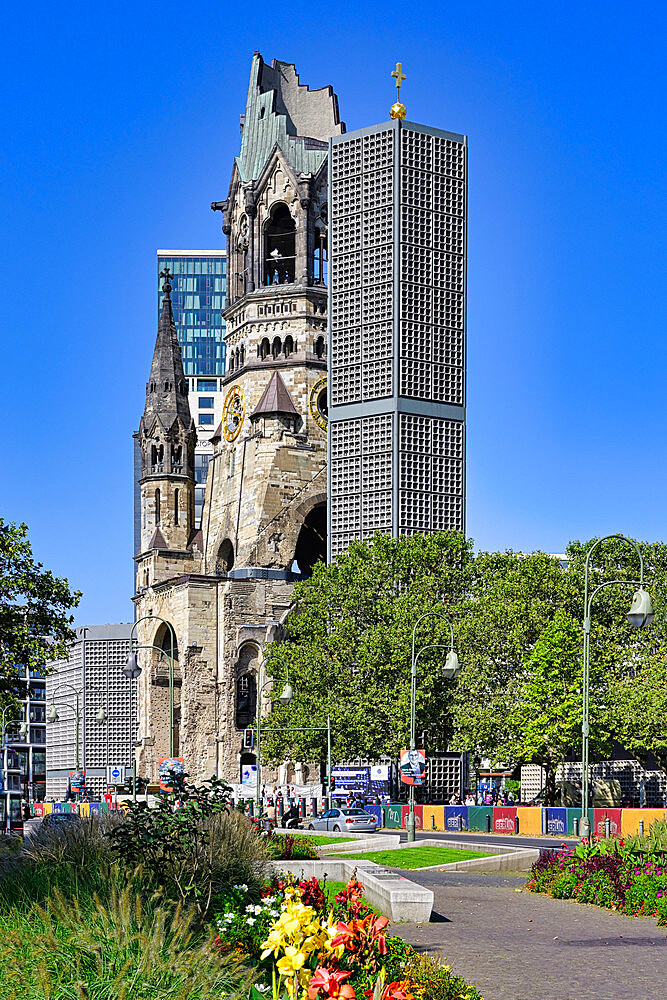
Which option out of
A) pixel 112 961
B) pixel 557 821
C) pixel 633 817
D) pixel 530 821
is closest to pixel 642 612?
pixel 633 817

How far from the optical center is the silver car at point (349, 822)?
6129cm

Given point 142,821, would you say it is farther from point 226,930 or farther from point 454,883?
point 454,883

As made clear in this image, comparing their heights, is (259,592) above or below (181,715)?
above

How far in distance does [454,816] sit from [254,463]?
51326 millimetres

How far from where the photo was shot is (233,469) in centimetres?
11312

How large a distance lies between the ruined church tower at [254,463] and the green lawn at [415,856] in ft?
180

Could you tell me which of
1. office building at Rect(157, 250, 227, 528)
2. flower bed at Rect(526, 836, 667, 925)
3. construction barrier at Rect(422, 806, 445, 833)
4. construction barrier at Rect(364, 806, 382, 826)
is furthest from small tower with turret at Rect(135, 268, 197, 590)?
flower bed at Rect(526, 836, 667, 925)

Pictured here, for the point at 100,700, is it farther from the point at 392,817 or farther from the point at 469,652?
the point at 392,817

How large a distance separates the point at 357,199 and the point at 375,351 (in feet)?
36.4

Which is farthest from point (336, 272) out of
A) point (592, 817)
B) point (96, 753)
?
point (592, 817)

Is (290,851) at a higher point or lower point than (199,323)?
lower

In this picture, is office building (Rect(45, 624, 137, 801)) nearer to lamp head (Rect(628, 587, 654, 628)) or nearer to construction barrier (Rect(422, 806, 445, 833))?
construction barrier (Rect(422, 806, 445, 833))

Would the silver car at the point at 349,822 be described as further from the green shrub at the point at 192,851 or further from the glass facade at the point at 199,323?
the glass facade at the point at 199,323

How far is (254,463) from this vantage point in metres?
109
